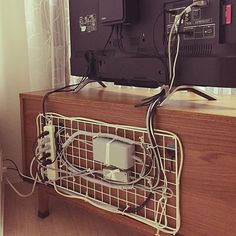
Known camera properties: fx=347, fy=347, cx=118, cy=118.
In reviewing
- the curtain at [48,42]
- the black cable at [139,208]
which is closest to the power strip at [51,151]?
the black cable at [139,208]

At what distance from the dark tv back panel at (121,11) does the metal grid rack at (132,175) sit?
1.00ft

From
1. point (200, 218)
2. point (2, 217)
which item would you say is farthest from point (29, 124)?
point (200, 218)

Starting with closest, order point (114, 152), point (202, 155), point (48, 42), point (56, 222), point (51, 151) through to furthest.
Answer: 1. point (202, 155)
2. point (114, 152)
3. point (51, 151)
4. point (56, 222)
5. point (48, 42)

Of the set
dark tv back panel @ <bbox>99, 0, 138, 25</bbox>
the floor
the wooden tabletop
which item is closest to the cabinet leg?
the floor

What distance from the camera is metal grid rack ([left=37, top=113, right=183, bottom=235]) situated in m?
0.85

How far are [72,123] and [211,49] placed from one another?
0.48 metres

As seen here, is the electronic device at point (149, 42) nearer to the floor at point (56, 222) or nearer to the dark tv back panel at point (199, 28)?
the dark tv back panel at point (199, 28)

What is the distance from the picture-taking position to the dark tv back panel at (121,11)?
98 cm

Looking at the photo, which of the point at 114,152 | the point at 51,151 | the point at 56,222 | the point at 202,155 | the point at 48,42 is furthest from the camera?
the point at 48,42

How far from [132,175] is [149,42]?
379 millimetres

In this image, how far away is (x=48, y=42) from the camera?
5.12 feet

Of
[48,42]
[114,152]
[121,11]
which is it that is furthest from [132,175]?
[48,42]

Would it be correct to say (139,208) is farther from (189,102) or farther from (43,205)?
(43,205)

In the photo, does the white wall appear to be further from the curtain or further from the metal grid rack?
the metal grid rack
